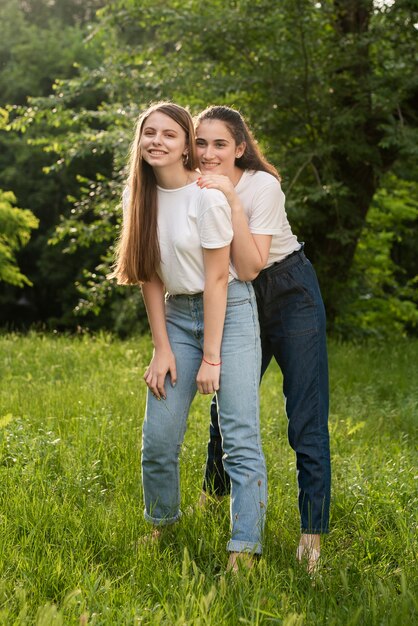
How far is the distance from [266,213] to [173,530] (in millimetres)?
1307

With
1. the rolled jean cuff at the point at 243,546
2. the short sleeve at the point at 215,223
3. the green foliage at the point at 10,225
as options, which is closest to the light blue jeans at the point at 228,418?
the rolled jean cuff at the point at 243,546

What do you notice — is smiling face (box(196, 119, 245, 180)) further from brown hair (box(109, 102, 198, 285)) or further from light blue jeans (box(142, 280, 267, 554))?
light blue jeans (box(142, 280, 267, 554))

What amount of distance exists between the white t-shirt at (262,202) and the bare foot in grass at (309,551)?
118 cm

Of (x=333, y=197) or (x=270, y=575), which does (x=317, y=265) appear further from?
(x=270, y=575)

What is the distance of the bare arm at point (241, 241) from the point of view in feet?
10.3

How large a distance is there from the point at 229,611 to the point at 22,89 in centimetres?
2349

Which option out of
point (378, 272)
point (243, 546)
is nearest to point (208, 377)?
point (243, 546)

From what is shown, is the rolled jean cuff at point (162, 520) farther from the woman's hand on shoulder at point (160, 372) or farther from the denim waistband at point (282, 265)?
the denim waistband at point (282, 265)

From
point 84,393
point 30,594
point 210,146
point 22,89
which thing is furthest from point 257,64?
point 22,89

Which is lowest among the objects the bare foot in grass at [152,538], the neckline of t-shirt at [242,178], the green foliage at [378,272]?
the green foliage at [378,272]

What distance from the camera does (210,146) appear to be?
3305 millimetres

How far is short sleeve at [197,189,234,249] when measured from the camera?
305 centimetres

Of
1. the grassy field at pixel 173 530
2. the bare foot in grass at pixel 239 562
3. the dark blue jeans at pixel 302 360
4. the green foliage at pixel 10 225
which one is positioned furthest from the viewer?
the green foliage at pixel 10 225

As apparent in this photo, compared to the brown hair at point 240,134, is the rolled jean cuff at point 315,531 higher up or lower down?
lower down
